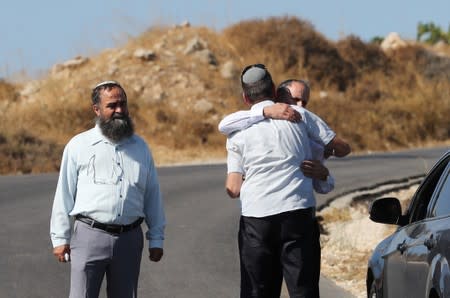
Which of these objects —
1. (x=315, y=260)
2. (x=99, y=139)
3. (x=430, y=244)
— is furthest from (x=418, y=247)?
(x=99, y=139)

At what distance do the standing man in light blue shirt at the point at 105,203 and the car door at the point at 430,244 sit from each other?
61.1 inches

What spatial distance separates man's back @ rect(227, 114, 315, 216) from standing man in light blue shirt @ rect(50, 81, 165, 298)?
0.58m

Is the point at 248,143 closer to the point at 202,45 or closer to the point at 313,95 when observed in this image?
the point at 313,95

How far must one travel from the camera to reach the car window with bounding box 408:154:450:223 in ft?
23.4

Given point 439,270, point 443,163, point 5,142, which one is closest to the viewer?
point 439,270

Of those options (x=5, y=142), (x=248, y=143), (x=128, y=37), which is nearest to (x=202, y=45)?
(x=128, y=37)

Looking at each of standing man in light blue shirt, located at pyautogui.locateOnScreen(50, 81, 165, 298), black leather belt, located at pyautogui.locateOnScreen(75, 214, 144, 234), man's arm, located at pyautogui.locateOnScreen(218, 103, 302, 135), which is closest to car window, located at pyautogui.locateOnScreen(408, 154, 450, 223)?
man's arm, located at pyautogui.locateOnScreen(218, 103, 302, 135)

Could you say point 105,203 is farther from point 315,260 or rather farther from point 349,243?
point 349,243

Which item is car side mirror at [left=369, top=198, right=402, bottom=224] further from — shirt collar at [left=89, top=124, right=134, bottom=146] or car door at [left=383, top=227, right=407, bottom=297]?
shirt collar at [left=89, top=124, right=134, bottom=146]

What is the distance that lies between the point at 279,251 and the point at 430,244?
61.4 inches

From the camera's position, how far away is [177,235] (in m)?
16.0

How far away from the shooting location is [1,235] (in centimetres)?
1547

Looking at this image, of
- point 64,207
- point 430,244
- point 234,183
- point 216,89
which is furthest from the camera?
point 216,89

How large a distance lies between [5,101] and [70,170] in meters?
41.5
